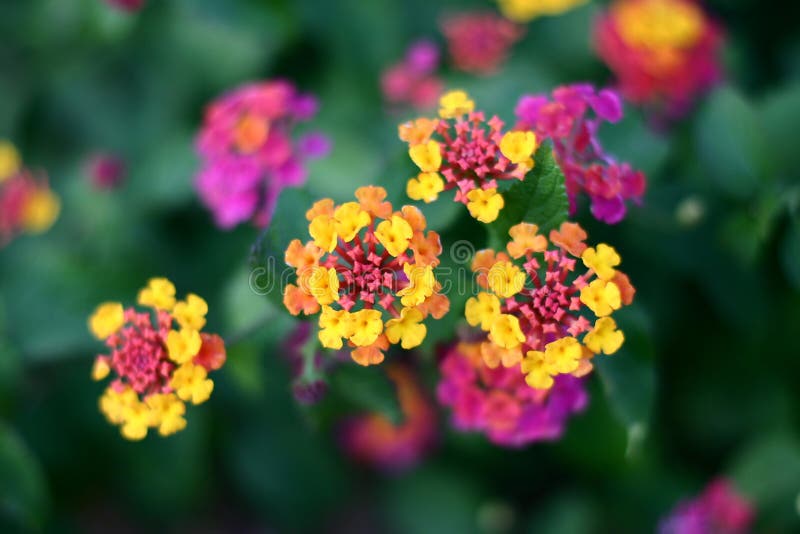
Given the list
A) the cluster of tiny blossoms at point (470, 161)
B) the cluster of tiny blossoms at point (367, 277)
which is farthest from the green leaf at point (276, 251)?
the cluster of tiny blossoms at point (470, 161)

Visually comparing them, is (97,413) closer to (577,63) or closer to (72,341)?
(72,341)

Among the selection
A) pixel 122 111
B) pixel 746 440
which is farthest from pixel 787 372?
pixel 122 111

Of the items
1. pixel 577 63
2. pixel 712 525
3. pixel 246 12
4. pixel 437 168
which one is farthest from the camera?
pixel 577 63

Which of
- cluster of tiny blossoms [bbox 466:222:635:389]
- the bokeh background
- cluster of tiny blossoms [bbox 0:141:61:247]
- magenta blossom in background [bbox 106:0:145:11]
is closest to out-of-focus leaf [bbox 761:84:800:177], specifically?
the bokeh background

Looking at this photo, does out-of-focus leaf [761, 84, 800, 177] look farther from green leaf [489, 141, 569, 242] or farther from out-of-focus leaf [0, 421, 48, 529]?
out-of-focus leaf [0, 421, 48, 529]

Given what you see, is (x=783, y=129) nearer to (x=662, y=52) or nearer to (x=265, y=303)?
(x=662, y=52)

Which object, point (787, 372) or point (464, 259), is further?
point (787, 372)
